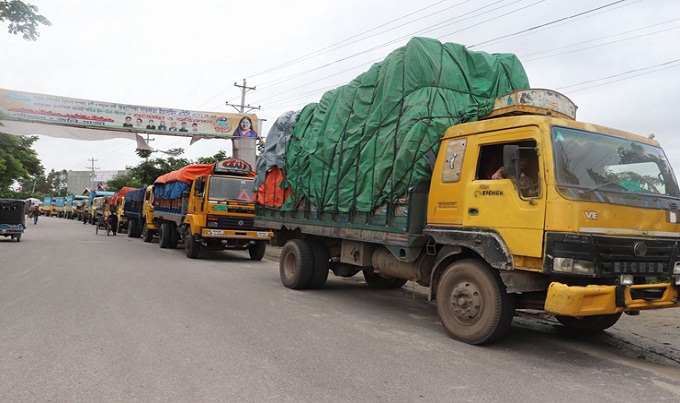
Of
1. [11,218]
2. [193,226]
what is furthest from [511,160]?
[11,218]

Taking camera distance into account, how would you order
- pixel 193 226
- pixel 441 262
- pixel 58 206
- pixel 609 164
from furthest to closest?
pixel 58 206
pixel 193 226
pixel 441 262
pixel 609 164

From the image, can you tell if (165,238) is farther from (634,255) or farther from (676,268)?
(676,268)

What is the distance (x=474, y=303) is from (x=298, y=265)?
4.36 m

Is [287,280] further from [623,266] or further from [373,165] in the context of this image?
[623,266]

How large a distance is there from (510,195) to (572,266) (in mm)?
952

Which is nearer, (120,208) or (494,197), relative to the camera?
(494,197)

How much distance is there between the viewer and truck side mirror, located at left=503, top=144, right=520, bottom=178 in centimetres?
505

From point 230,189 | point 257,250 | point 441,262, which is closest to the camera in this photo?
point 441,262

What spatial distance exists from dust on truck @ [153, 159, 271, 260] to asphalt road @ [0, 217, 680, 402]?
5398 mm

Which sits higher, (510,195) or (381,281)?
(510,195)

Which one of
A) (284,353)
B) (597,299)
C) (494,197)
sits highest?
(494,197)

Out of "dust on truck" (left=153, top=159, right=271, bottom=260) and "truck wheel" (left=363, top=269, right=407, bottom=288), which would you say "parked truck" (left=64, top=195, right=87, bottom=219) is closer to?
"dust on truck" (left=153, top=159, right=271, bottom=260)

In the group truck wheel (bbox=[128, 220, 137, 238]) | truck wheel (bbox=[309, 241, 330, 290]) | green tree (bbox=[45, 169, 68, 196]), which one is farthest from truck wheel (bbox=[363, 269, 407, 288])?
green tree (bbox=[45, 169, 68, 196])

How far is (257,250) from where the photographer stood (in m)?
15.2
